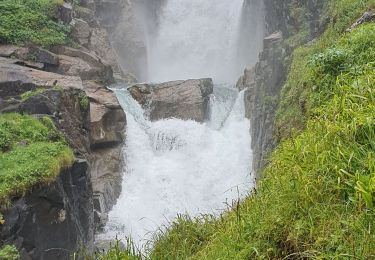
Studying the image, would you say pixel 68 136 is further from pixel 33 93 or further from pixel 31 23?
pixel 31 23

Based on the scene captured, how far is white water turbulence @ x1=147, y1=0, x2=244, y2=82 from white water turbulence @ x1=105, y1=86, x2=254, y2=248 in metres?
14.4

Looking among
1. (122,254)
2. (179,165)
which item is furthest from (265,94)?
(122,254)

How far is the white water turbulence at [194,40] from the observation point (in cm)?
3469

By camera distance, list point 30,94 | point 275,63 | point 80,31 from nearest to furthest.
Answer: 1. point 30,94
2. point 275,63
3. point 80,31

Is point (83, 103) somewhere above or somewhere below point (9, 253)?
above

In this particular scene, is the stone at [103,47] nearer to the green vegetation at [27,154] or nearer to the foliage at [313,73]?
the green vegetation at [27,154]

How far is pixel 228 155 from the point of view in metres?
18.4

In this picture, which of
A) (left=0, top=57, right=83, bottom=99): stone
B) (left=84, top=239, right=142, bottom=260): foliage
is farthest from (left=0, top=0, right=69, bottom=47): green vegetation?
(left=84, top=239, right=142, bottom=260): foliage

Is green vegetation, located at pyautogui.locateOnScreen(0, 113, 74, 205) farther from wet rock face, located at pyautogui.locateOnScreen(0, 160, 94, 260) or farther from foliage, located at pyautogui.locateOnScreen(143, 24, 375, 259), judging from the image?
foliage, located at pyautogui.locateOnScreen(143, 24, 375, 259)

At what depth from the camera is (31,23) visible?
19.7 m

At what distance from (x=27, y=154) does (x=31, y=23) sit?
39.7 feet

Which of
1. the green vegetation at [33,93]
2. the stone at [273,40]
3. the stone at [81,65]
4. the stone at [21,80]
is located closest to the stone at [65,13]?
the stone at [81,65]

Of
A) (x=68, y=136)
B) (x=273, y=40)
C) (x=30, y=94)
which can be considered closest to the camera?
(x=30, y=94)

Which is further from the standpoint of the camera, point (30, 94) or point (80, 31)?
point (80, 31)
